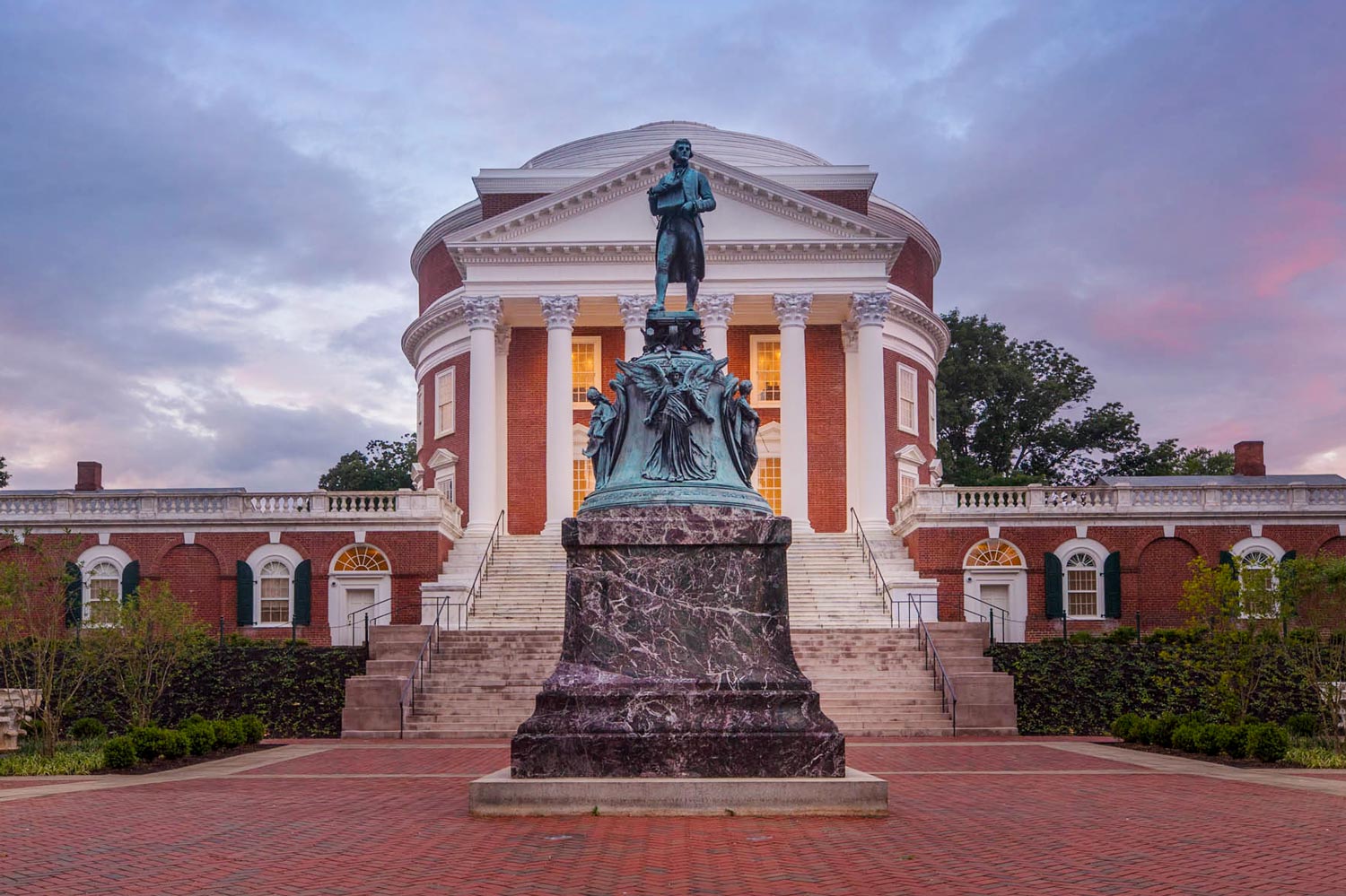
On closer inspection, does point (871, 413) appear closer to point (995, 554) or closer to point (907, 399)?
point (995, 554)

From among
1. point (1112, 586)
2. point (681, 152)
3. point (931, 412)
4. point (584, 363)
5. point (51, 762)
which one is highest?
point (584, 363)

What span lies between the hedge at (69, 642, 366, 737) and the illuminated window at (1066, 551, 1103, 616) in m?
22.2

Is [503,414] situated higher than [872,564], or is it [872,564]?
[503,414]

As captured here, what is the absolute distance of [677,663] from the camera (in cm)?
1338

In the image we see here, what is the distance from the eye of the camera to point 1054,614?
42.4m

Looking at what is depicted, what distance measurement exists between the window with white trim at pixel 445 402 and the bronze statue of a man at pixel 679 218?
37.5 metres

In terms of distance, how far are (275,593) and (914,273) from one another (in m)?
28.0

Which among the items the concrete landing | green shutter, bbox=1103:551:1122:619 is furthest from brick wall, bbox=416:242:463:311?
the concrete landing

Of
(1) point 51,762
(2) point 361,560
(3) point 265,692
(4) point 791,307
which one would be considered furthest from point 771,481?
(1) point 51,762

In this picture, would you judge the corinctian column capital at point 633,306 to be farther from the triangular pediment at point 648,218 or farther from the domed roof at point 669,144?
the domed roof at point 669,144

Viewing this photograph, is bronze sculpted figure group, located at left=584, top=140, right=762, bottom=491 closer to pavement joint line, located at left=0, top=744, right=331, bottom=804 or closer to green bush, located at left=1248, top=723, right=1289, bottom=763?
pavement joint line, located at left=0, top=744, right=331, bottom=804

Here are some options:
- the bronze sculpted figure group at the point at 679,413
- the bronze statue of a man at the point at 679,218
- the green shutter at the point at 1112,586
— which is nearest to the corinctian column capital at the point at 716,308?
the green shutter at the point at 1112,586

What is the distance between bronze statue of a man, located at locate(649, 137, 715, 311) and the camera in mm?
15969

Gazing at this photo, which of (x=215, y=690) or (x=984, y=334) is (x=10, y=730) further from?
(x=984, y=334)
